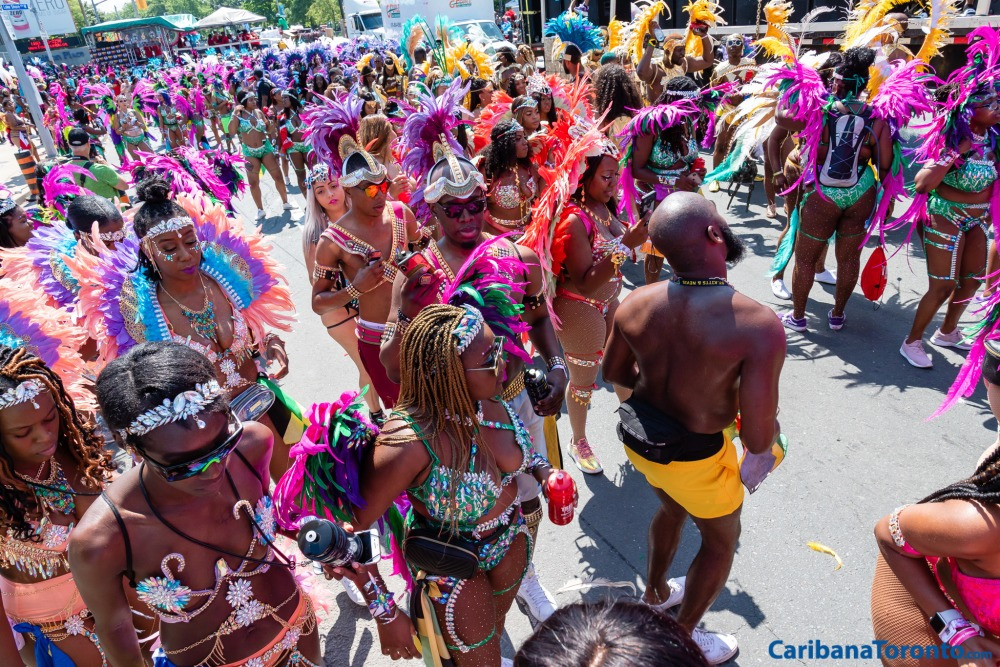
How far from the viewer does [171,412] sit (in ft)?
5.75

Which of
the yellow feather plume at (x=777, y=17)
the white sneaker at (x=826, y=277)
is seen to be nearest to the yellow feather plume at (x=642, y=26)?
the yellow feather plume at (x=777, y=17)

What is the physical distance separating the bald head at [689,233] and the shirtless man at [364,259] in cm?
188

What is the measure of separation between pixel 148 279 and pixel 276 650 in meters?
1.84

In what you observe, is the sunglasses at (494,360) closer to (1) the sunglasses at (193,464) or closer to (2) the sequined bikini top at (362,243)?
(1) the sunglasses at (193,464)

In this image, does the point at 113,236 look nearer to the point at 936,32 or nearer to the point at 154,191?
the point at 154,191

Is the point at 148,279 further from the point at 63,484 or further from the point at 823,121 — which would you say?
the point at 823,121

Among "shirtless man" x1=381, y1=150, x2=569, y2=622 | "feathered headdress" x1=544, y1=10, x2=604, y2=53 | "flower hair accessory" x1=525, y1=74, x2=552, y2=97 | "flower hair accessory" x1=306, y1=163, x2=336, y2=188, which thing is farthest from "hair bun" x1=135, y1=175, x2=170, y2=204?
"feathered headdress" x1=544, y1=10, x2=604, y2=53

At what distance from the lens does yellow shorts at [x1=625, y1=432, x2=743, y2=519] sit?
8.16 ft

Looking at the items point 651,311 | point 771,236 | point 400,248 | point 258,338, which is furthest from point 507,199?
point 771,236

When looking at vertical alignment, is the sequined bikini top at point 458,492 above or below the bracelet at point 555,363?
above

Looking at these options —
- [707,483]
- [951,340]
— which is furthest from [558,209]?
[951,340]

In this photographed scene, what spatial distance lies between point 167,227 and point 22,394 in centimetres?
108

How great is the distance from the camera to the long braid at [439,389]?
1.97 meters

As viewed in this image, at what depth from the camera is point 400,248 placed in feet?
12.9
